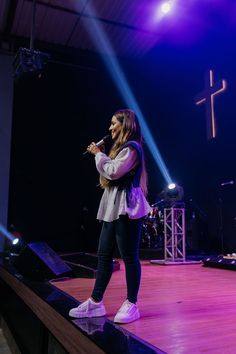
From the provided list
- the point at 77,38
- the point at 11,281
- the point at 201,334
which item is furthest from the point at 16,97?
the point at 201,334

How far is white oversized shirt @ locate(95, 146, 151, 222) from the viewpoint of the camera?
154cm

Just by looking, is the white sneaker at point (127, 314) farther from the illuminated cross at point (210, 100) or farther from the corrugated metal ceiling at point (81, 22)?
the corrugated metal ceiling at point (81, 22)

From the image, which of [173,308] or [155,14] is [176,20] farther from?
[173,308]

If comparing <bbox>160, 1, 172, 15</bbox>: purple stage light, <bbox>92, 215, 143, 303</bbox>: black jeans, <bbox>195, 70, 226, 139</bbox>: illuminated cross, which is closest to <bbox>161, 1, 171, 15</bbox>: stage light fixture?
<bbox>160, 1, 172, 15</bbox>: purple stage light

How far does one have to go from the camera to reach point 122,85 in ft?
22.5

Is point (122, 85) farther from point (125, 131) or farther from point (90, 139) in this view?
point (125, 131)

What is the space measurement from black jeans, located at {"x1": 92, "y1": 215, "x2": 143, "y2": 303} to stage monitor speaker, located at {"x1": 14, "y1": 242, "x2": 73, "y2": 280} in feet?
4.51

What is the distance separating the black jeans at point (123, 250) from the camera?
1.53 metres

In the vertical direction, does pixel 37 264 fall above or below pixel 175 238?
below

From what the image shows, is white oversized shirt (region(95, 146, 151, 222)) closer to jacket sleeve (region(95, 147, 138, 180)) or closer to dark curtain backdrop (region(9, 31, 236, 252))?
jacket sleeve (region(95, 147, 138, 180))

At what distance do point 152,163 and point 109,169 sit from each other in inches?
207

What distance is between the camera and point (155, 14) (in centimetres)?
561

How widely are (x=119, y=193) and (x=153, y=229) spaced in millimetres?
4152

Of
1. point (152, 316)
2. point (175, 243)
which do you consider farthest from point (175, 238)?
point (152, 316)
